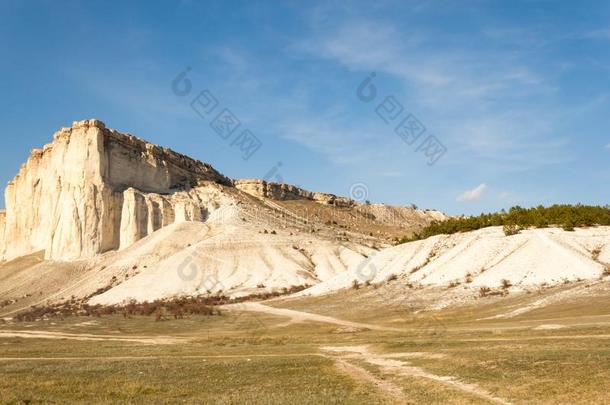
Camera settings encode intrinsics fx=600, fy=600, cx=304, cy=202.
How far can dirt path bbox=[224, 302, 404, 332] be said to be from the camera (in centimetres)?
4694

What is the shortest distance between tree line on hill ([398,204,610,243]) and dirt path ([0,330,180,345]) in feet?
118

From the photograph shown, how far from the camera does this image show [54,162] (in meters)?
121

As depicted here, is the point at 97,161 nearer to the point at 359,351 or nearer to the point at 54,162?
the point at 54,162

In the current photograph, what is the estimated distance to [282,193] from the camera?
16938 cm

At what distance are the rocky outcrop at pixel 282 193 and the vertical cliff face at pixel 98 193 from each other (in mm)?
30538

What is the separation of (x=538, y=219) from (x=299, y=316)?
2814cm

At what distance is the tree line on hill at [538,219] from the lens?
61.7 meters

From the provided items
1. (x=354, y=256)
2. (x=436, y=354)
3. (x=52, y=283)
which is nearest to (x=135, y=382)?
(x=436, y=354)

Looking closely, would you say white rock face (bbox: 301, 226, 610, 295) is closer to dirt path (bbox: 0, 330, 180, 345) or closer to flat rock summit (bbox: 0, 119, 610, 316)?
flat rock summit (bbox: 0, 119, 610, 316)

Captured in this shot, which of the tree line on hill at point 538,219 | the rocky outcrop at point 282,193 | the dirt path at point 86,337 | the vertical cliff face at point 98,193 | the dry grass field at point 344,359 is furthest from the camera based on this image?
the rocky outcrop at point 282,193

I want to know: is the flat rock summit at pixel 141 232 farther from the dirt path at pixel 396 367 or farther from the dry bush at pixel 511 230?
the dirt path at pixel 396 367

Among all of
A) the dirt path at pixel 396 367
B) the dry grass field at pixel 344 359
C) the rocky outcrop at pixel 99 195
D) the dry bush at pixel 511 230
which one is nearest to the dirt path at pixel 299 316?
the dry grass field at pixel 344 359

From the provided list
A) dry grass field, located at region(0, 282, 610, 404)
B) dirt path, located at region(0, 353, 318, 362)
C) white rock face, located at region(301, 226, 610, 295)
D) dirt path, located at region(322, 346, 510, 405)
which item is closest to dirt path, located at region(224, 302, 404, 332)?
dry grass field, located at region(0, 282, 610, 404)

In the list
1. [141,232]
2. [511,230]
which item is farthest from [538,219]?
[141,232]
